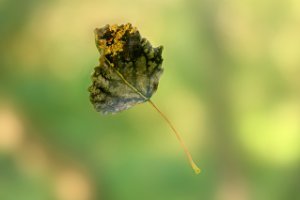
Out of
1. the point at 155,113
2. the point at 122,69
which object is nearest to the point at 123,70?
the point at 122,69

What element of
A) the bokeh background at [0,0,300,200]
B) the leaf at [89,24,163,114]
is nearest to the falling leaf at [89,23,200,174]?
the leaf at [89,24,163,114]

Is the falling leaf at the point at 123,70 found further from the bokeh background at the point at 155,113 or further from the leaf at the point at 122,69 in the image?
the bokeh background at the point at 155,113

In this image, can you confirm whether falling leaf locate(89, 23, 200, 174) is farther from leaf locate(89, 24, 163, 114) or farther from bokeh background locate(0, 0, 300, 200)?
bokeh background locate(0, 0, 300, 200)

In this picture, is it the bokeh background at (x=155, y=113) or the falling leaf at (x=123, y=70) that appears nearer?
the falling leaf at (x=123, y=70)

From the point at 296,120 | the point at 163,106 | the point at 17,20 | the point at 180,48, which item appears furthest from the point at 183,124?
the point at 17,20

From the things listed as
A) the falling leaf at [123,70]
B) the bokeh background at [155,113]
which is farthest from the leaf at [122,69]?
the bokeh background at [155,113]

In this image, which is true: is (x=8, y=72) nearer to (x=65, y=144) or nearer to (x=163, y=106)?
(x=65, y=144)

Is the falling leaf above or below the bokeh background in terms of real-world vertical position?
above
